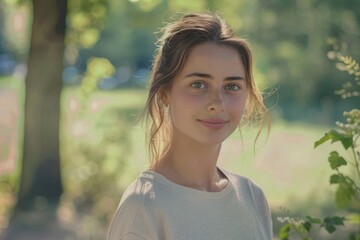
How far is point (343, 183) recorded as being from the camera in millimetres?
2367

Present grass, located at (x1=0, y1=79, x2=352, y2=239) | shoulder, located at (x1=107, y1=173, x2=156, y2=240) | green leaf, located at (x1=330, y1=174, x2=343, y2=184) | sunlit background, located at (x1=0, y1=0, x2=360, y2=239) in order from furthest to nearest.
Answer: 1. grass, located at (x1=0, y1=79, x2=352, y2=239)
2. sunlit background, located at (x1=0, y1=0, x2=360, y2=239)
3. green leaf, located at (x1=330, y1=174, x2=343, y2=184)
4. shoulder, located at (x1=107, y1=173, x2=156, y2=240)

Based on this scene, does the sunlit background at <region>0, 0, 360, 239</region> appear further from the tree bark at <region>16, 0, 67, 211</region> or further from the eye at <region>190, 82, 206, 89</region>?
the eye at <region>190, 82, 206, 89</region>

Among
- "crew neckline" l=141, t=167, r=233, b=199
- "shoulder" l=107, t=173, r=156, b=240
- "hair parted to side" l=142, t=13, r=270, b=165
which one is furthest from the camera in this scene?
"hair parted to side" l=142, t=13, r=270, b=165

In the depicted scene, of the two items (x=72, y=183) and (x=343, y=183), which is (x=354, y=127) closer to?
(x=343, y=183)

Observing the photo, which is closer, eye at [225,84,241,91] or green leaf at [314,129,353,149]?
eye at [225,84,241,91]

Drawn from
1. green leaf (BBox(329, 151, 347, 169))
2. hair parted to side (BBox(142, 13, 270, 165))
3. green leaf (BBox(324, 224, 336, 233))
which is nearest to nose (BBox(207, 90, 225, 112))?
hair parted to side (BBox(142, 13, 270, 165))

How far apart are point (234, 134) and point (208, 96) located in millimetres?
7469

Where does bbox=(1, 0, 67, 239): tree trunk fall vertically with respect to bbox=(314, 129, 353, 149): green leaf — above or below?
below

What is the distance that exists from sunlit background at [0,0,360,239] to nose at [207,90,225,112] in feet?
1.11

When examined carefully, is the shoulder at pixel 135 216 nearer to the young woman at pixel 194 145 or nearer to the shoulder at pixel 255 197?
the young woman at pixel 194 145

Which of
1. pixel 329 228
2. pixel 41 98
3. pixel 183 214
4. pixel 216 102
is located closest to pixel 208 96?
pixel 216 102

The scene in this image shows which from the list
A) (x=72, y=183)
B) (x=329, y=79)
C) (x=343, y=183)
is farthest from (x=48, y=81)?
(x=329, y=79)

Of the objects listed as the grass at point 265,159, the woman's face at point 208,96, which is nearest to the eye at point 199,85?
the woman's face at point 208,96

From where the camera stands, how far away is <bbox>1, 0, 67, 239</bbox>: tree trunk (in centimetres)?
853
